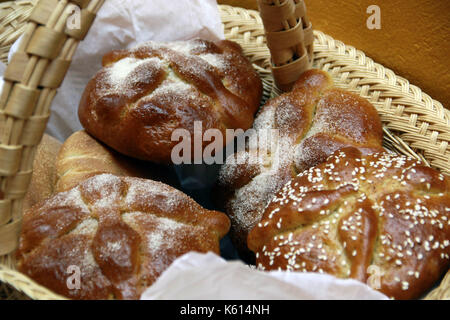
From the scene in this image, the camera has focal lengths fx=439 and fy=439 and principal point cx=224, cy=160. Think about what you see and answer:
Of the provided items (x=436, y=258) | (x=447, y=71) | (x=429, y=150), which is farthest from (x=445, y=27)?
(x=436, y=258)

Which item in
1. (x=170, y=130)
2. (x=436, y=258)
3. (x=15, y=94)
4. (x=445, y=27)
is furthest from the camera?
(x=445, y=27)

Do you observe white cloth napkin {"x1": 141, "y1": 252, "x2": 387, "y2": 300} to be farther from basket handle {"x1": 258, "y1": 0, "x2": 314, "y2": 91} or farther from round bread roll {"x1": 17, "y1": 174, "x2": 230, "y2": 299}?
basket handle {"x1": 258, "y1": 0, "x2": 314, "y2": 91}

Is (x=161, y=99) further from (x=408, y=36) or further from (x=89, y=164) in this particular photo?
(x=408, y=36)

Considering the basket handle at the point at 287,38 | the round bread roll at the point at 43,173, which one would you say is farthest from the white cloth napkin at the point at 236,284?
the basket handle at the point at 287,38

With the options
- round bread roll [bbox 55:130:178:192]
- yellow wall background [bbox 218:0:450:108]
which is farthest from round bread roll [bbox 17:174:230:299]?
yellow wall background [bbox 218:0:450:108]

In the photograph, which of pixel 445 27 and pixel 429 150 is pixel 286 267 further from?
pixel 445 27

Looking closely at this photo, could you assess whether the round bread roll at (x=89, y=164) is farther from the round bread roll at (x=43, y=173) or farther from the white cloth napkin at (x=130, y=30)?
the white cloth napkin at (x=130, y=30)

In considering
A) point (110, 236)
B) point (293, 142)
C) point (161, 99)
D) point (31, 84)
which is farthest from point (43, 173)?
point (293, 142)
